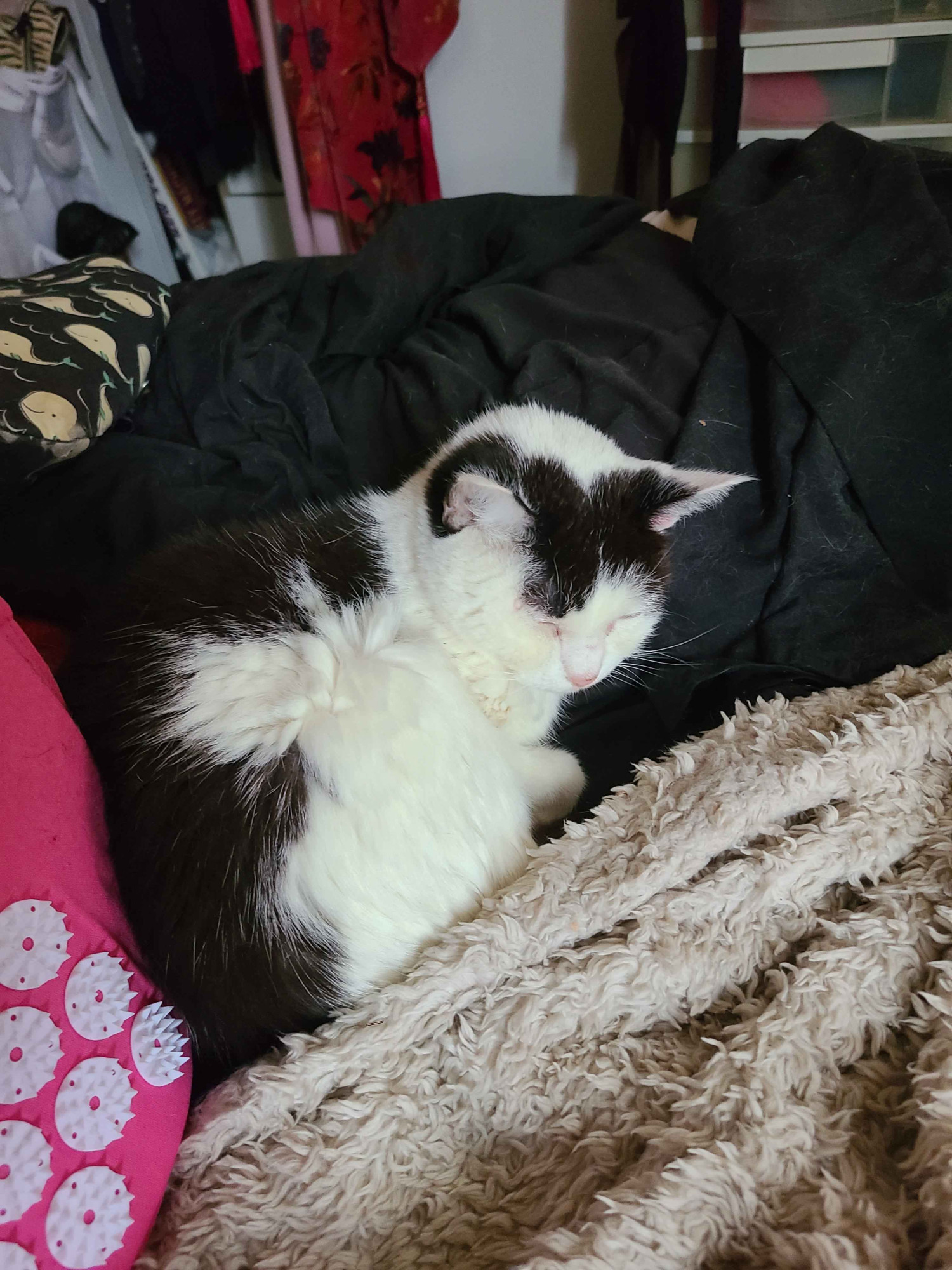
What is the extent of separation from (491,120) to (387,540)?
181 centimetres

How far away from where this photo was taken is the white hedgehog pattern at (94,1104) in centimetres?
56

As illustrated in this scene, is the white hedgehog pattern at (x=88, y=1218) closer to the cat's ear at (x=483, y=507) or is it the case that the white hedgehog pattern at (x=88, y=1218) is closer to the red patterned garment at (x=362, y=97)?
the cat's ear at (x=483, y=507)

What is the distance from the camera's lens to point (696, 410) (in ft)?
3.79

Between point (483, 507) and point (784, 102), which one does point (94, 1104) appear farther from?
point (784, 102)

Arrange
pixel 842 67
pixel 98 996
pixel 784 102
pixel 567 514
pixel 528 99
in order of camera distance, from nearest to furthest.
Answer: pixel 98 996, pixel 567 514, pixel 842 67, pixel 784 102, pixel 528 99

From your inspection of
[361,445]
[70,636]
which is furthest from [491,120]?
[70,636]

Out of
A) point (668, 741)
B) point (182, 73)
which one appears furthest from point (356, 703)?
point (182, 73)

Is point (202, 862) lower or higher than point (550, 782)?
higher

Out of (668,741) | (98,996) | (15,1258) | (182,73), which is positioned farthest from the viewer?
(182,73)

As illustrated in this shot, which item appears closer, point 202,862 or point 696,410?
point 202,862

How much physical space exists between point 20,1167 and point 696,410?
117 centimetres

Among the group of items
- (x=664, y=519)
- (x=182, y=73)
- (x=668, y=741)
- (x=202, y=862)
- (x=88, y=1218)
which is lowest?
(x=668, y=741)

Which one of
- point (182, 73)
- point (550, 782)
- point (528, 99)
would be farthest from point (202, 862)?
point (528, 99)

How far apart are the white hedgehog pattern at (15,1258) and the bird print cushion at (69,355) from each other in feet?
2.97
